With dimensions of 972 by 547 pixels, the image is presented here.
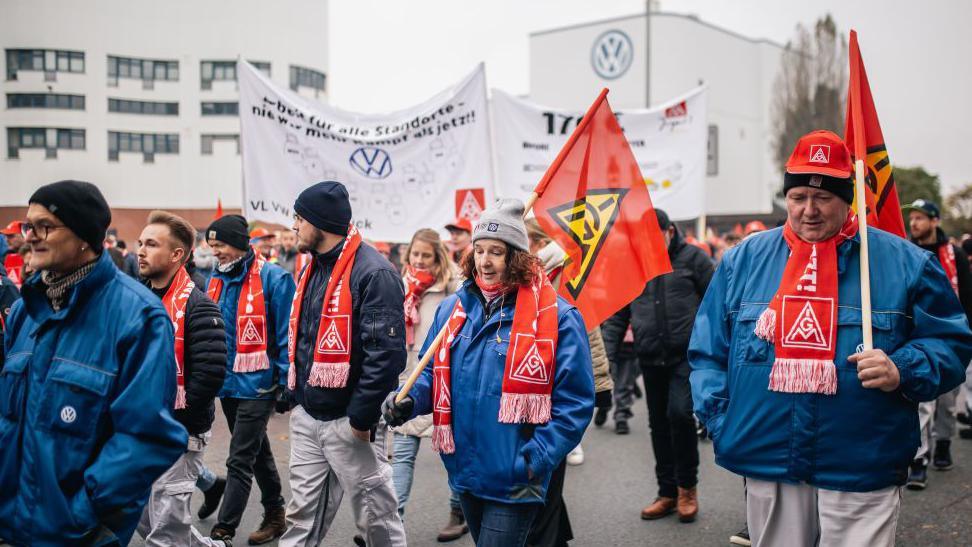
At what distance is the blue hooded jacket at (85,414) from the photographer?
2.64 meters

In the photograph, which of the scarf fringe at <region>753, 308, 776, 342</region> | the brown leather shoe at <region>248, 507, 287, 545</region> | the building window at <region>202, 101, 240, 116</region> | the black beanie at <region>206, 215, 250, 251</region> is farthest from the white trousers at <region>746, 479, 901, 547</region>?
the building window at <region>202, 101, 240, 116</region>

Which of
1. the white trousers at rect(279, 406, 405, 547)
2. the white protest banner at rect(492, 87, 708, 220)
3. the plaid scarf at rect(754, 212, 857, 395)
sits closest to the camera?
the plaid scarf at rect(754, 212, 857, 395)

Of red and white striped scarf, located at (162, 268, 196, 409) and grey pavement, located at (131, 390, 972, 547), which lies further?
grey pavement, located at (131, 390, 972, 547)

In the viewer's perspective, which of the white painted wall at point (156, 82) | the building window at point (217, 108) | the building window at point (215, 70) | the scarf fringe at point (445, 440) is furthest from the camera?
the building window at point (217, 108)

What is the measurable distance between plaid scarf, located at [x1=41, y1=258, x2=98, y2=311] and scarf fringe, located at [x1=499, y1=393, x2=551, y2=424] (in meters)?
1.60

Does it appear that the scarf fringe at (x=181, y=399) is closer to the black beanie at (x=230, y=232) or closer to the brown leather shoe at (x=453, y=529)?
the black beanie at (x=230, y=232)

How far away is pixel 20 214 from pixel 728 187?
38.2m

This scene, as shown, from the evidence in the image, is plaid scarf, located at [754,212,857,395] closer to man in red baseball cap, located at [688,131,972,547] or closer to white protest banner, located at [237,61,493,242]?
man in red baseball cap, located at [688,131,972,547]

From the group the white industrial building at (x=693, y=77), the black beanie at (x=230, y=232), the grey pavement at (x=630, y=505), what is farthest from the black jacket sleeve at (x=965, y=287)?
the white industrial building at (x=693, y=77)

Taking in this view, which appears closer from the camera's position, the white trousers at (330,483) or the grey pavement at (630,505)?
the white trousers at (330,483)

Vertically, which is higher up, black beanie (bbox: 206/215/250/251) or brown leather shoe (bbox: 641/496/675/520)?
black beanie (bbox: 206/215/250/251)

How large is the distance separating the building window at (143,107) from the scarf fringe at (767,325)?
4821 cm

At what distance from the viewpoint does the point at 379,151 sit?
7.96 metres

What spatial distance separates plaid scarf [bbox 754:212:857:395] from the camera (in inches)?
122
